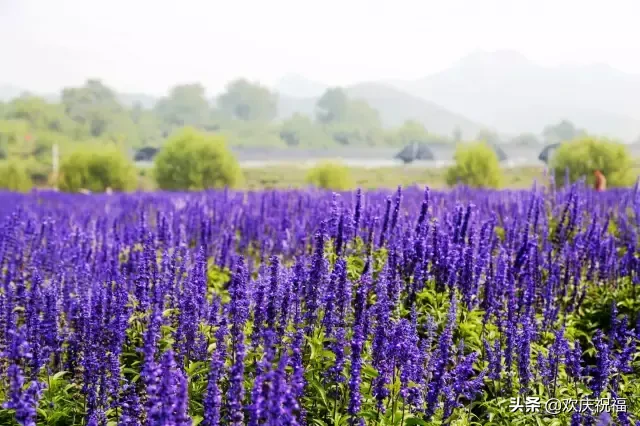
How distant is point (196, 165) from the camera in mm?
32656

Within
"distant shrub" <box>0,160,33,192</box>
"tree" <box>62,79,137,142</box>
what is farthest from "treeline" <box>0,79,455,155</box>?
"distant shrub" <box>0,160,33,192</box>

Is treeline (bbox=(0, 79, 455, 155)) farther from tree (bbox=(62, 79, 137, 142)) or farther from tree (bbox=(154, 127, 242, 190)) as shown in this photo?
tree (bbox=(154, 127, 242, 190))

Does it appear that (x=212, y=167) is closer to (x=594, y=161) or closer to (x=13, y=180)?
(x=13, y=180)

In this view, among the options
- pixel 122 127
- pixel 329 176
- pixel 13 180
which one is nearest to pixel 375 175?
pixel 329 176

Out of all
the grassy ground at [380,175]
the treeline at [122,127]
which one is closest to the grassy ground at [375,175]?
the grassy ground at [380,175]

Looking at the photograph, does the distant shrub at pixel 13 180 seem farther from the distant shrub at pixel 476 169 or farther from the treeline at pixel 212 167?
the distant shrub at pixel 476 169

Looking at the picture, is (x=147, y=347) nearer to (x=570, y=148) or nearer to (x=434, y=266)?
(x=434, y=266)

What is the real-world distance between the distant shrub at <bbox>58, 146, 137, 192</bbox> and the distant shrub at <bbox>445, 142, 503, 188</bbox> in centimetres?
1706

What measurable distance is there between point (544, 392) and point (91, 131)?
138 m

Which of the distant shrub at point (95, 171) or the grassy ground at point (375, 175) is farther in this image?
the grassy ground at point (375, 175)

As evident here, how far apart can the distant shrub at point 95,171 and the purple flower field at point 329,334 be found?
2617 cm

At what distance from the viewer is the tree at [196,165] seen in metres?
32.7

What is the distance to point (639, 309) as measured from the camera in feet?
22.2

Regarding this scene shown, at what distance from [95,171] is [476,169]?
1948 centimetres
